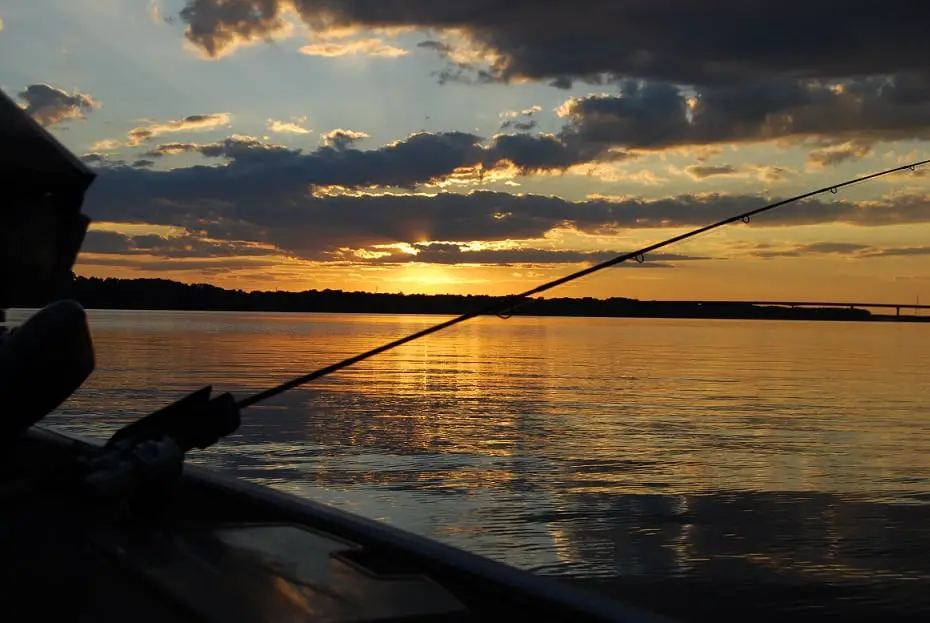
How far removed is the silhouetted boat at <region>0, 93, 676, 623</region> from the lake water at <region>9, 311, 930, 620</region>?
9.67ft

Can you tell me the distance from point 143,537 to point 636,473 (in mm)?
7795

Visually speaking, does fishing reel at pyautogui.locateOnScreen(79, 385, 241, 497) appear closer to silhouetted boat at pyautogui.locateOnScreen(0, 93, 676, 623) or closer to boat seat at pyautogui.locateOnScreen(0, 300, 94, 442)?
silhouetted boat at pyautogui.locateOnScreen(0, 93, 676, 623)

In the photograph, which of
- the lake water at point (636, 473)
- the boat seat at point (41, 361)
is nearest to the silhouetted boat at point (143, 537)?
the boat seat at point (41, 361)

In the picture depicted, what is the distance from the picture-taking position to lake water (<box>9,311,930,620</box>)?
6844mm

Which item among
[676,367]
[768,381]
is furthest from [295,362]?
[768,381]

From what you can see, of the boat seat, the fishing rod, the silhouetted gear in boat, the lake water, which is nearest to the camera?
the silhouetted gear in boat

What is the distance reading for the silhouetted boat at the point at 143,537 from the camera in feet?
10.4

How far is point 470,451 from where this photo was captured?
12656 mm

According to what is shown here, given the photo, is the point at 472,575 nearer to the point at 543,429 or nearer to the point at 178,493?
the point at 178,493

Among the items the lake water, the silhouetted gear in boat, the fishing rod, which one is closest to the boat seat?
the silhouetted gear in boat

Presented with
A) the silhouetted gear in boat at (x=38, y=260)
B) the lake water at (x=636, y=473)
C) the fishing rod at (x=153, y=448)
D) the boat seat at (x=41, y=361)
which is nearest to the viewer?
the silhouetted gear in boat at (x=38, y=260)

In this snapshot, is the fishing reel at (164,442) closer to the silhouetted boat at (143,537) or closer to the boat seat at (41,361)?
the silhouetted boat at (143,537)

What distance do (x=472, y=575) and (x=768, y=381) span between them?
24585mm

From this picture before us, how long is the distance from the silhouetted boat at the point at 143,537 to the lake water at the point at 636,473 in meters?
2.95
